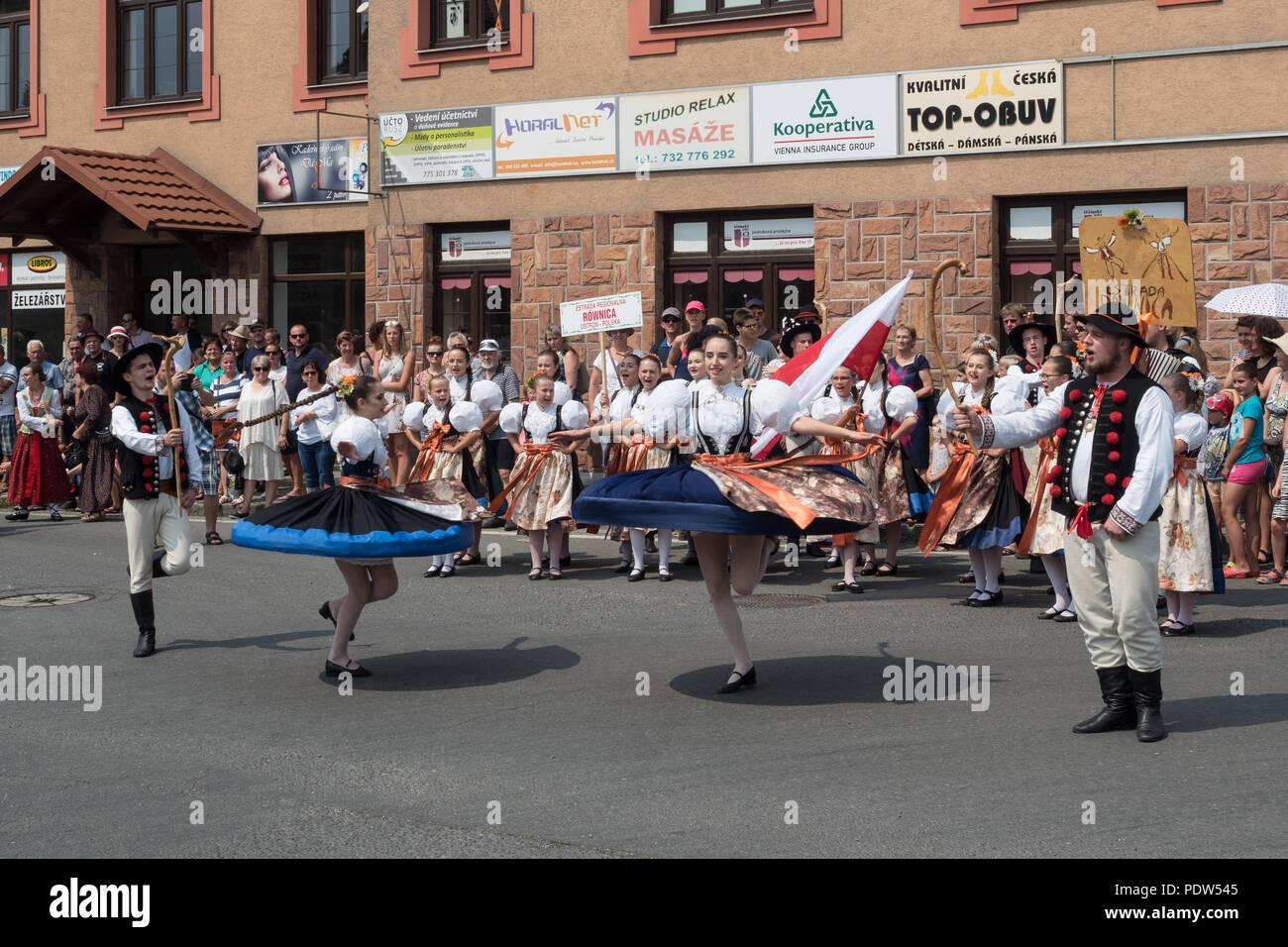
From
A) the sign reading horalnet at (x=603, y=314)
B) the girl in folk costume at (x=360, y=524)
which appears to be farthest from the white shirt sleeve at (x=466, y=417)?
the girl in folk costume at (x=360, y=524)

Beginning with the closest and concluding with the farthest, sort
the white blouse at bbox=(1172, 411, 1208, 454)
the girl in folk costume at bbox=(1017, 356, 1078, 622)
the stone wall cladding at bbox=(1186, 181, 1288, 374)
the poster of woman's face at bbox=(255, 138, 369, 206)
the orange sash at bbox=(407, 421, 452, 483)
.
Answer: the white blouse at bbox=(1172, 411, 1208, 454), the girl in folk costume at bbox=(1017, 356, 1078, 622), the orange sash at bbox=(407, 421, 452, 483), the stone wall cladding at bbox=(1186, 181, 1288, 374), the poster of woman's face at bbox=(255, 138, 369, 206)

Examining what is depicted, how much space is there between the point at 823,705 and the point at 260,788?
9.84ft

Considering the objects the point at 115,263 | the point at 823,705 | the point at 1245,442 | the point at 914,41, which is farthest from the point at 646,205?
the point at 823,705

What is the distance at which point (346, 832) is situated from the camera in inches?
236

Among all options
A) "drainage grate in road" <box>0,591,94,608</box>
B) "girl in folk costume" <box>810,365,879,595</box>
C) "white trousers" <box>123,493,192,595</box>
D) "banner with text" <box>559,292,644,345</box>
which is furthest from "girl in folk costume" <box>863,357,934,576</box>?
"drainage grate in road" <box>0,591,94,608</box>

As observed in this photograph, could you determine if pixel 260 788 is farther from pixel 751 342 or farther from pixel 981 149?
pixel 981 149

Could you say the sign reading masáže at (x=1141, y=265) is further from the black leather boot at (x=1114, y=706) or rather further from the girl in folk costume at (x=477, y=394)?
the girl in folk costume at (x=477, y=394)

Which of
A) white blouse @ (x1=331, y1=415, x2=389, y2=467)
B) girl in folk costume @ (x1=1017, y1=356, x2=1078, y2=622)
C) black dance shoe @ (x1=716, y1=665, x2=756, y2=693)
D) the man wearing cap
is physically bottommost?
black dance shoe @ (x1=716, y1=665, x2=756, y2=693)

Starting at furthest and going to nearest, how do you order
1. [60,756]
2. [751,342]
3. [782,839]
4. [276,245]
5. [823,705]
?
[276,245] → [751,342] → [823,705] → [60,756] → [782,839]

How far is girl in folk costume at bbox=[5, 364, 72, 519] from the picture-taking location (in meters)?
18.5

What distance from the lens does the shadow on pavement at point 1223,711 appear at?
7.54 meters

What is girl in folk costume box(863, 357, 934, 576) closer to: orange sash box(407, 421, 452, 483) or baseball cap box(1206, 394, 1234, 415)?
baseball cap box(1206, 394, 1234, 415)

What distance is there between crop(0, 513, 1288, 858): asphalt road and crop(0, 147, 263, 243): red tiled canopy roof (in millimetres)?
11794

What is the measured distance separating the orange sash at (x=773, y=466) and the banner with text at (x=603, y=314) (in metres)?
6.17
